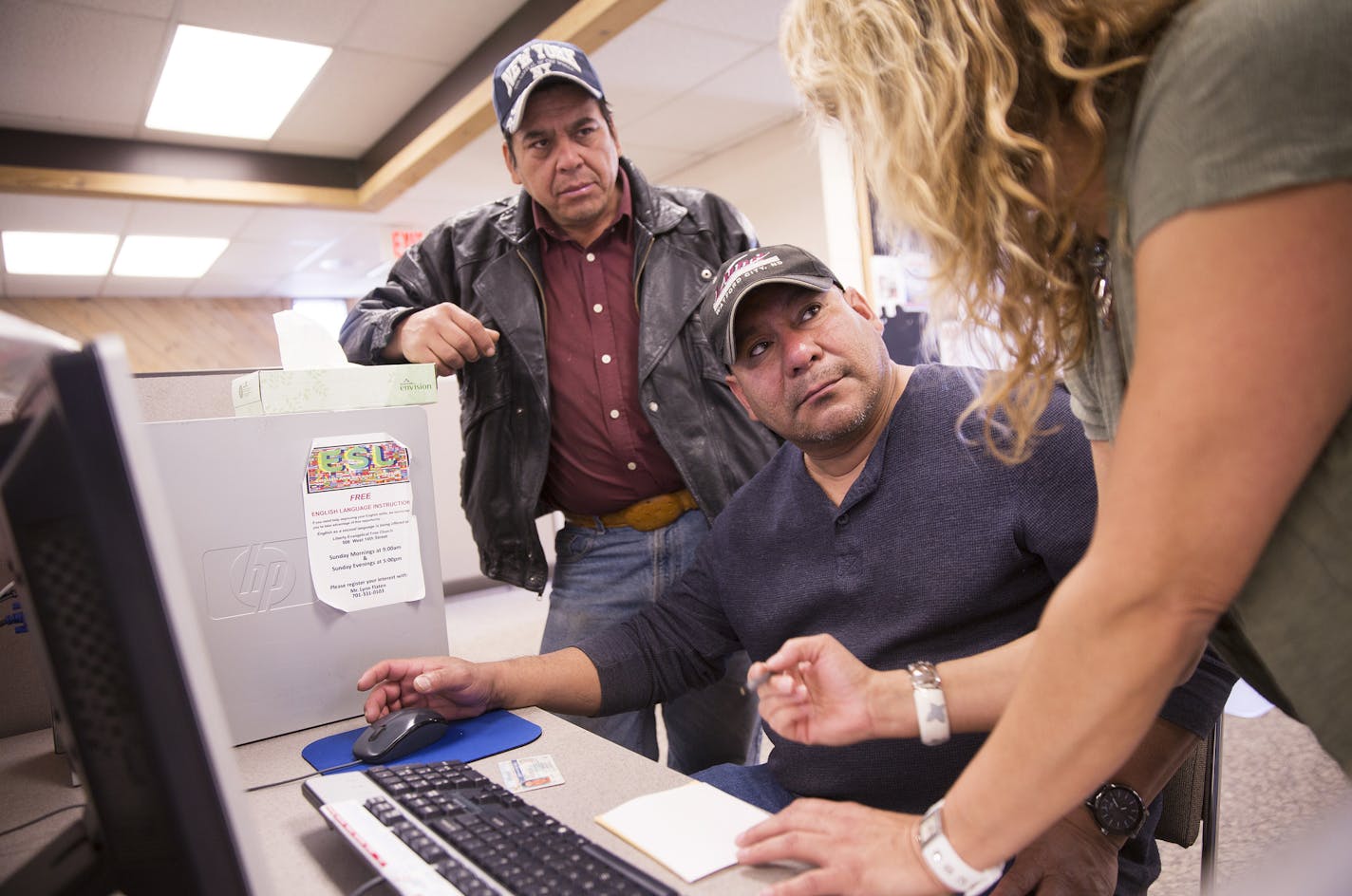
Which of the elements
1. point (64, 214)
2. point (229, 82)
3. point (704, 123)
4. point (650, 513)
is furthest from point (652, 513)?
point (64, 214)

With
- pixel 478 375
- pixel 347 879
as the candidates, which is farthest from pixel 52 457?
pixel 478 375

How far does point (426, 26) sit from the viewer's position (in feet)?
12.0

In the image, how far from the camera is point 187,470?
3.61 feet

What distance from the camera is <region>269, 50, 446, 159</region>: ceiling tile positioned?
3986 mm

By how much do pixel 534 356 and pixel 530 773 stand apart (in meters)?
0.96

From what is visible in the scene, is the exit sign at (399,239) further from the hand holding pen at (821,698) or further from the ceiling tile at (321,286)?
the hand holding pen at (821,698)

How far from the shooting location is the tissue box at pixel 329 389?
118cm

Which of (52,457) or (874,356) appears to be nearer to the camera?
(52,457)

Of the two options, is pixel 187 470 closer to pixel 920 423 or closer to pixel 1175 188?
pixel 920 423

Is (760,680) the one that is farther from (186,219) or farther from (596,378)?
(186,219)

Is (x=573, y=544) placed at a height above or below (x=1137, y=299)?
below

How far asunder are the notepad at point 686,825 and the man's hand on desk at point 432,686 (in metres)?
0.35

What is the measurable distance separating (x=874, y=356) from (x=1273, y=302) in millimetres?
799

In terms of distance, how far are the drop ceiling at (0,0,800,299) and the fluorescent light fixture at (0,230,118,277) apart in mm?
235
